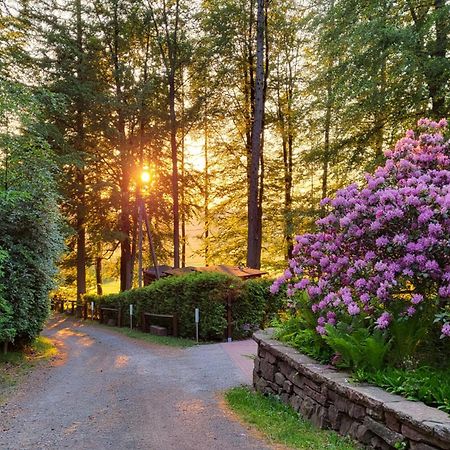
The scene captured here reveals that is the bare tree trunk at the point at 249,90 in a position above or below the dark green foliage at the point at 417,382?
above

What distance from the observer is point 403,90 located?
12.1 metres

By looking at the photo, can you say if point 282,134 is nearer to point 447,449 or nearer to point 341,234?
point 341,234

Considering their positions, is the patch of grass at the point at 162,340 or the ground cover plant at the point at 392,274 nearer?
the ground cover plant at the point at 392,274

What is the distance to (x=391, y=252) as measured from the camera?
15.0ft

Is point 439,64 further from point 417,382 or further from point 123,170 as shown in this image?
point 123,170

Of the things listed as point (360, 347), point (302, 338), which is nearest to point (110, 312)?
point (302, 338)

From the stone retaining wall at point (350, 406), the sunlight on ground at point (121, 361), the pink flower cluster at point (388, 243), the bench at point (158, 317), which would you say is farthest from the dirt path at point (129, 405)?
the bench at point (158, 317)

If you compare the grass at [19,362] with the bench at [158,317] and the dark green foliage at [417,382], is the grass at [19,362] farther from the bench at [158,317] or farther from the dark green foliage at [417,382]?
the dark green foliage at [417,382]

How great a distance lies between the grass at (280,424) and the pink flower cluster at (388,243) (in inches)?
40.2

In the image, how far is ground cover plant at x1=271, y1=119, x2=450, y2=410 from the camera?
14.1ft

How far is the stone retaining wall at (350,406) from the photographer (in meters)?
3.33

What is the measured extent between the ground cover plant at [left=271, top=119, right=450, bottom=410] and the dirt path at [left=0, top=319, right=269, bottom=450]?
1350mm

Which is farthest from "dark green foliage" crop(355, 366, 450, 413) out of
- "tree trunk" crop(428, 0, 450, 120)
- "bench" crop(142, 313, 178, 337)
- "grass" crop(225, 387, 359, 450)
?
"bench" crop(142, 313, 178, 337)

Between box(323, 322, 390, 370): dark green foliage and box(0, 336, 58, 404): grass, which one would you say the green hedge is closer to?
box(0, 336, 58, 404): grass
